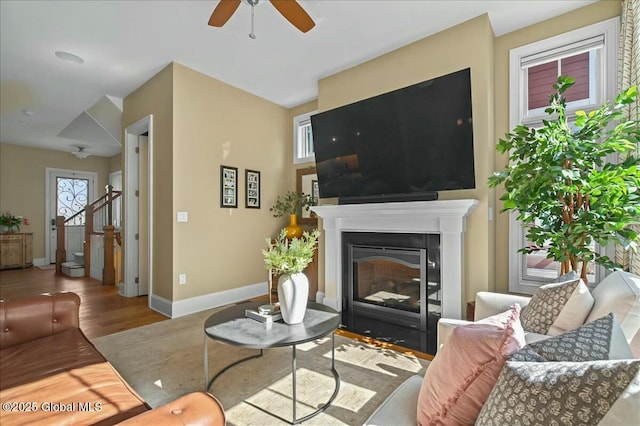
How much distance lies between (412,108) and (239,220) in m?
2.63

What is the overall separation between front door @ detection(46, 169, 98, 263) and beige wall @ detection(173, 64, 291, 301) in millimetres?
5978

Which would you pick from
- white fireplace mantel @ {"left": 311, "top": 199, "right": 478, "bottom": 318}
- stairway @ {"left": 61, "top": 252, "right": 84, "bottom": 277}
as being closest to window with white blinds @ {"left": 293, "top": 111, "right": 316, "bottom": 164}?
white fireplace mantel @ {"left": 311, "top": 199, "right": 478, "bottom": 318}

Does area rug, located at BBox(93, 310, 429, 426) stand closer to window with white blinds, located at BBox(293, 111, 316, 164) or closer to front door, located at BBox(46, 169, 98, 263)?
window with white blinds, located at BBox(293, 111, 316, 164)

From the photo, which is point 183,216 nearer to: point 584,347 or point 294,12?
point 294,12

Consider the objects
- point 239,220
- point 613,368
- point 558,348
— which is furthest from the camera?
point 239,220

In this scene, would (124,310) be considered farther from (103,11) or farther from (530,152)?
(530,152)

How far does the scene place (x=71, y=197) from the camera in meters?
8.02

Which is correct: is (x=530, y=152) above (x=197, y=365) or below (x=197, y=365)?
above

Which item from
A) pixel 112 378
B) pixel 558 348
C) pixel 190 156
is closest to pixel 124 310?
pixel 190 156

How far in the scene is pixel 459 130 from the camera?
8.86ft

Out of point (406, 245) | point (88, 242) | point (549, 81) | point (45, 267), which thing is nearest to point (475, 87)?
point (549, 81)

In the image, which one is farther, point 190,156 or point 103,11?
point 190,156

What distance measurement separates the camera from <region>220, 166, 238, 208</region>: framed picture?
4.03 metres

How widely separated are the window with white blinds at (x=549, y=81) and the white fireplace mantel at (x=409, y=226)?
1.90 ft
